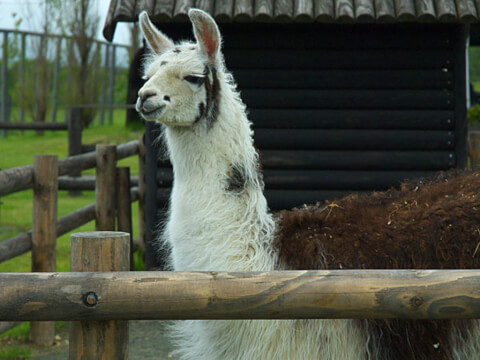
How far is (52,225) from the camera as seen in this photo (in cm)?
479

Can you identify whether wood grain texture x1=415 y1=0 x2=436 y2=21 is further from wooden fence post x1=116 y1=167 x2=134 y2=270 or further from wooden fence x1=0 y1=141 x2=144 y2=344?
wooden fence post x1=116 y1=167 x2=134 y2=270

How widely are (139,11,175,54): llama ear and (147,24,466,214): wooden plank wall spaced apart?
234cm

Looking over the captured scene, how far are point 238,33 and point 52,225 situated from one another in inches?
90.4

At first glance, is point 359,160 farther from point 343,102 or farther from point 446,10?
point 446,10

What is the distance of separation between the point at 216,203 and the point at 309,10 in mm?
2705

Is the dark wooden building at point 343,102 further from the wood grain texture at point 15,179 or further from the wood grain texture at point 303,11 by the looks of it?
the wood grain texture at point 15,179

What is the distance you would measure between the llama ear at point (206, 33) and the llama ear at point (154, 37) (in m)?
0.30

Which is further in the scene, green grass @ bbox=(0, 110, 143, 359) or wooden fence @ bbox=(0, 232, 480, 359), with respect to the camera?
green grass @ bbox=(0, 110, 143, 359)

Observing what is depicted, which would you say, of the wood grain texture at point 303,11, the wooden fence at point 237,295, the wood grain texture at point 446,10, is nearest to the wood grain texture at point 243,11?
the wood grain texture at point 303,11

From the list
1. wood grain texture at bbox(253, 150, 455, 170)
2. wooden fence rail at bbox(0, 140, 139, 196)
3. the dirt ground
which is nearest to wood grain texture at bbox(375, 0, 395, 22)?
wood grain texture at bbox(253, 150, 455, 170)

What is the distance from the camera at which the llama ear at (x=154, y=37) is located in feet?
10.7

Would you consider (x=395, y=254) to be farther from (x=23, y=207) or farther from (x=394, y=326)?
(x=23, y=207)

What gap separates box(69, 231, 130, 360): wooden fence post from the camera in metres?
2.12

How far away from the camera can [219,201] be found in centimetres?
286
